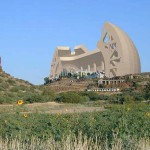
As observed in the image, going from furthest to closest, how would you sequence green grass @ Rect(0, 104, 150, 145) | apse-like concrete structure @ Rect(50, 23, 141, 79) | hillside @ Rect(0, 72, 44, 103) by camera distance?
1. apse-like concrete structure @ Rect(50, 23, 141, 79)
2. hillside @ Rect(0, 72, 44, 103)
3. green grass @ Rect(0, 104, 150, 145)

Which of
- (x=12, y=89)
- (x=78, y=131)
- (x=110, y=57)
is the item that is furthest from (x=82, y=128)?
(x=110, y=57)

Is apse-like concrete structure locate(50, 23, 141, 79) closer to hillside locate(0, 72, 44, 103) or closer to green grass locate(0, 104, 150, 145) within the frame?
hillside locate(0, 72, 44, 103)

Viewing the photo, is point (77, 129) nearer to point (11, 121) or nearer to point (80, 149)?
point (11, 121)

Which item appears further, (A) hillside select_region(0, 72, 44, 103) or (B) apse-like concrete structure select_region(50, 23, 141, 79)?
(B) apse-like concrete structure select_region(50, 23, 141, 79)

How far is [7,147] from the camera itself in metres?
6.06

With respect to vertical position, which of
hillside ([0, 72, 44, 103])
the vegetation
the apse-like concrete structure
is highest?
the apse-like concrete structure

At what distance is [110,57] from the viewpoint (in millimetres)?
82750

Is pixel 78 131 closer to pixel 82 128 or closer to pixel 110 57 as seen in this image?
pixel 82 128

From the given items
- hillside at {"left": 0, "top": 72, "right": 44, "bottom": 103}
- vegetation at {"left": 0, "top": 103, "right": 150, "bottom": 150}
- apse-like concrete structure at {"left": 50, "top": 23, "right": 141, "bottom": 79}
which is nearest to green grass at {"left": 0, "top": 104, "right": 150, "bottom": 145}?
vegetation at {"left": 0, "top": 103, "right": 150, "bottom": 150}

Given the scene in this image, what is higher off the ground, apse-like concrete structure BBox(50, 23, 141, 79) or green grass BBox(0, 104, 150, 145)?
apse-like concrete structure BBox(50, 23, 141, 79)

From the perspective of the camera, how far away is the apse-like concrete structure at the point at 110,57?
3174 inches

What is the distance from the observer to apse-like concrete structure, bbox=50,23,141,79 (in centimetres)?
8062

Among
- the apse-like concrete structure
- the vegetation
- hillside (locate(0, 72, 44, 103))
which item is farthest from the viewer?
the apse-like concrete structure

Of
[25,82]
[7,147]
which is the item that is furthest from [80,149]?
[25,82]
